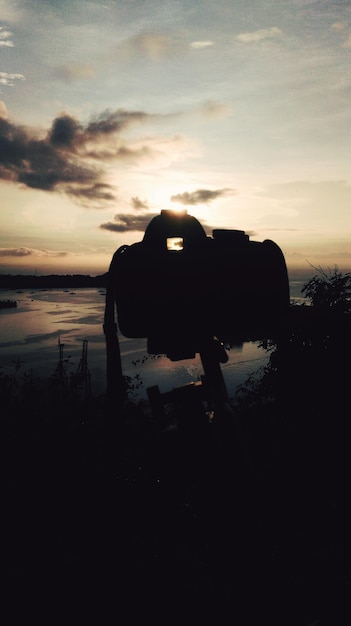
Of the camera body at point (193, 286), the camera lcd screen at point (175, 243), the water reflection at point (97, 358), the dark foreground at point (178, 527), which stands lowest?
→ the water reflection at point (97, 358)

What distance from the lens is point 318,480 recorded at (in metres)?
6.45

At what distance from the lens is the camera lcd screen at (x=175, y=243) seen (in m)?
2.14

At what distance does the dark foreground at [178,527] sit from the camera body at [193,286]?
0.56 m

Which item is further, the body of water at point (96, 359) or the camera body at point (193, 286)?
the body of water at point (96, 359)

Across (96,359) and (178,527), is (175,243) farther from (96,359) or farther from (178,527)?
(96,359)

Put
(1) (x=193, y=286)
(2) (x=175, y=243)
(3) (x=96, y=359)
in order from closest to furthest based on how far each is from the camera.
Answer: (1) (x=193, y=286) → (2) (x=175, y=243) → (3) (x=96, y=359)

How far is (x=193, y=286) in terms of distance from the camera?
2035mm

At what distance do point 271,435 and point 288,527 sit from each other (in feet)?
10.2

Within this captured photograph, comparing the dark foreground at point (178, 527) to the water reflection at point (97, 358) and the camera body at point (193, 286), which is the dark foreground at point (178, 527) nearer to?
the camera body at point (193, 286)

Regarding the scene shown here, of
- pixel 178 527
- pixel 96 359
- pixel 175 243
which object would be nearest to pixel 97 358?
pixel 96 359

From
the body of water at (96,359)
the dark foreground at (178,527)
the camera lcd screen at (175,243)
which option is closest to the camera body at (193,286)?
the camera lcd screen at (175,243)

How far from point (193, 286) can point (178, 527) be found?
4.36m

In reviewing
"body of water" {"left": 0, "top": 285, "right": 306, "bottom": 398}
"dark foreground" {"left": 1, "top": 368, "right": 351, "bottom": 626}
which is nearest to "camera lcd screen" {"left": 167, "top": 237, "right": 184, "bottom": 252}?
"dark foreground" {"left": 1, "top": 368, "right": 351, "bottom": 626}

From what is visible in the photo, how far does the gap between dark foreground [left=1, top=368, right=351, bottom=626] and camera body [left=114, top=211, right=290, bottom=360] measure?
1.84 ft
